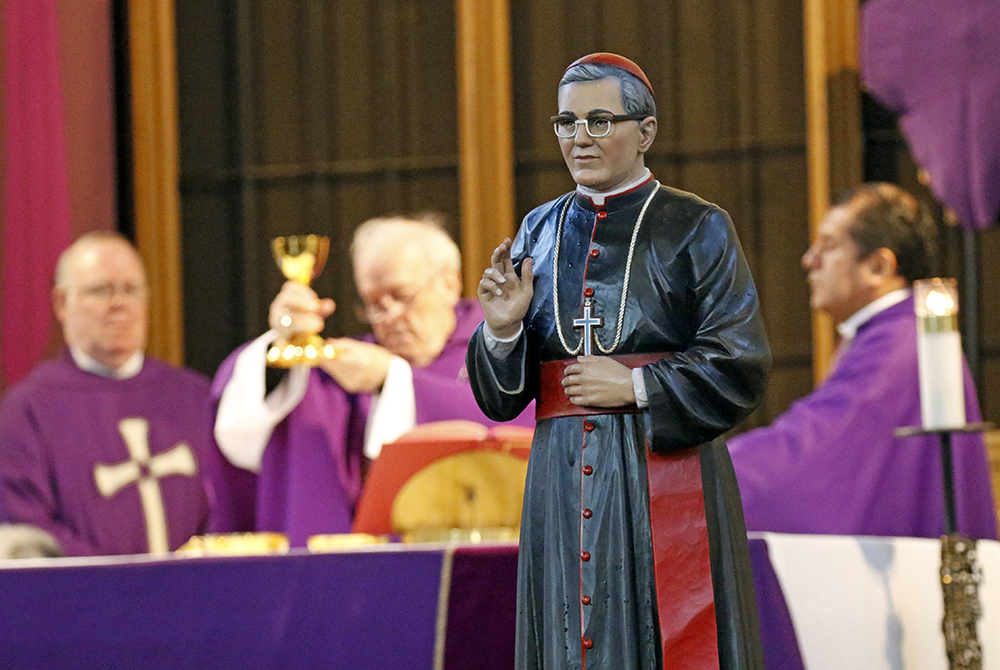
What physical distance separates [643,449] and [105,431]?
3.72 metres

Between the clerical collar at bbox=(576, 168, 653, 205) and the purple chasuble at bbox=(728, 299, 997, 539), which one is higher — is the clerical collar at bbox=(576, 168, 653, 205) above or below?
above

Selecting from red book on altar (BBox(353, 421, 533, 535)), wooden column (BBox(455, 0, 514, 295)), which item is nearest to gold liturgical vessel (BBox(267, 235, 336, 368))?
red book on altar (BBox(353, 421, 533, 535))

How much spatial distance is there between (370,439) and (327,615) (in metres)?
1.28

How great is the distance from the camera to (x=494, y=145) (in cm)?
647

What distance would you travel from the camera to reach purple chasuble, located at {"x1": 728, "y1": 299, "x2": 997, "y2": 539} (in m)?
4.65

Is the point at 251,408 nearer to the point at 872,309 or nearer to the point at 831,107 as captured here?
the point at 872,309

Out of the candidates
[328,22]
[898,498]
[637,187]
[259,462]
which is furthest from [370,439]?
[328,22]

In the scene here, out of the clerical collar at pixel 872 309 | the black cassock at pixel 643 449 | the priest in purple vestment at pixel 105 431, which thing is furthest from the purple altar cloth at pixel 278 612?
the clerical collar at pixel 872 309

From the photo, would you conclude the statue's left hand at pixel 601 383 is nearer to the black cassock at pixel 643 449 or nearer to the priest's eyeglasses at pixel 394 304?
the black cassock at pixel 643 449

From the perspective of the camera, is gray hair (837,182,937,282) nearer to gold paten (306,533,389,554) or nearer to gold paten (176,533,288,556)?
gold paten (306,533,389,554)

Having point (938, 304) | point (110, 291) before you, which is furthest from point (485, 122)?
point (938, 304)

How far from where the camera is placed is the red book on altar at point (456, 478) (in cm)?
347

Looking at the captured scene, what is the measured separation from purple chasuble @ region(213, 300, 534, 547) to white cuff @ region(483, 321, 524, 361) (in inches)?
86.6

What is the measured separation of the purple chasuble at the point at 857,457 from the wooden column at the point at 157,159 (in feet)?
9.49
